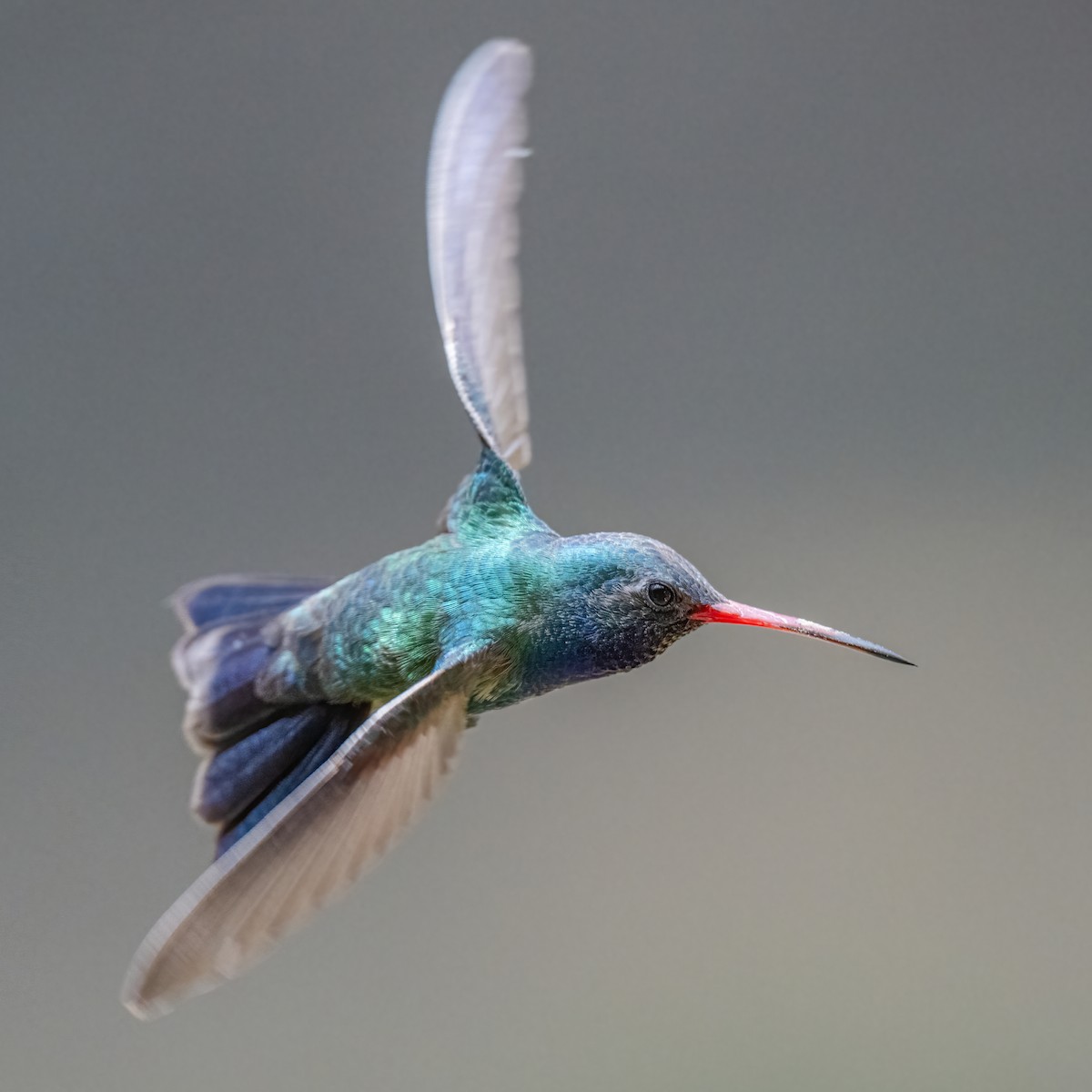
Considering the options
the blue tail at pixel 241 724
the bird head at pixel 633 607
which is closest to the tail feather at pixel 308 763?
the blue tail at pixel 241 724

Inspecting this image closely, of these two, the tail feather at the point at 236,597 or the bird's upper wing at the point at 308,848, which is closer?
the bird's upper wing at the point at 308,848

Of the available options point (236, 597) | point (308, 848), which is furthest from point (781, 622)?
point (236, 597)

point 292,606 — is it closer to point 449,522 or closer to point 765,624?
point 449,522

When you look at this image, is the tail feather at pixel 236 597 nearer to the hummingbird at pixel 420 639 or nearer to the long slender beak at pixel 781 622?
the hummingbird at pixel 420 639

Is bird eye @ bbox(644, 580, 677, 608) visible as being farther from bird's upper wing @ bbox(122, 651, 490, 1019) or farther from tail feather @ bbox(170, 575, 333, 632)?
tail feather @ bbox(170, 575, 333, 632)

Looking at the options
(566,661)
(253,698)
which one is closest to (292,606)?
(253,698)

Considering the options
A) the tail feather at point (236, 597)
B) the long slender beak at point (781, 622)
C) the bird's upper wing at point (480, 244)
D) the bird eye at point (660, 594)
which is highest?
the bird's upper wing at point (480, 244)

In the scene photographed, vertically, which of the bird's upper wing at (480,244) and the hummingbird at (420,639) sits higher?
the bird's upper wing at (480,244)

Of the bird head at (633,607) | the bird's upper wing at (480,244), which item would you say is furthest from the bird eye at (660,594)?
the bird's upper wing at (480,244)
